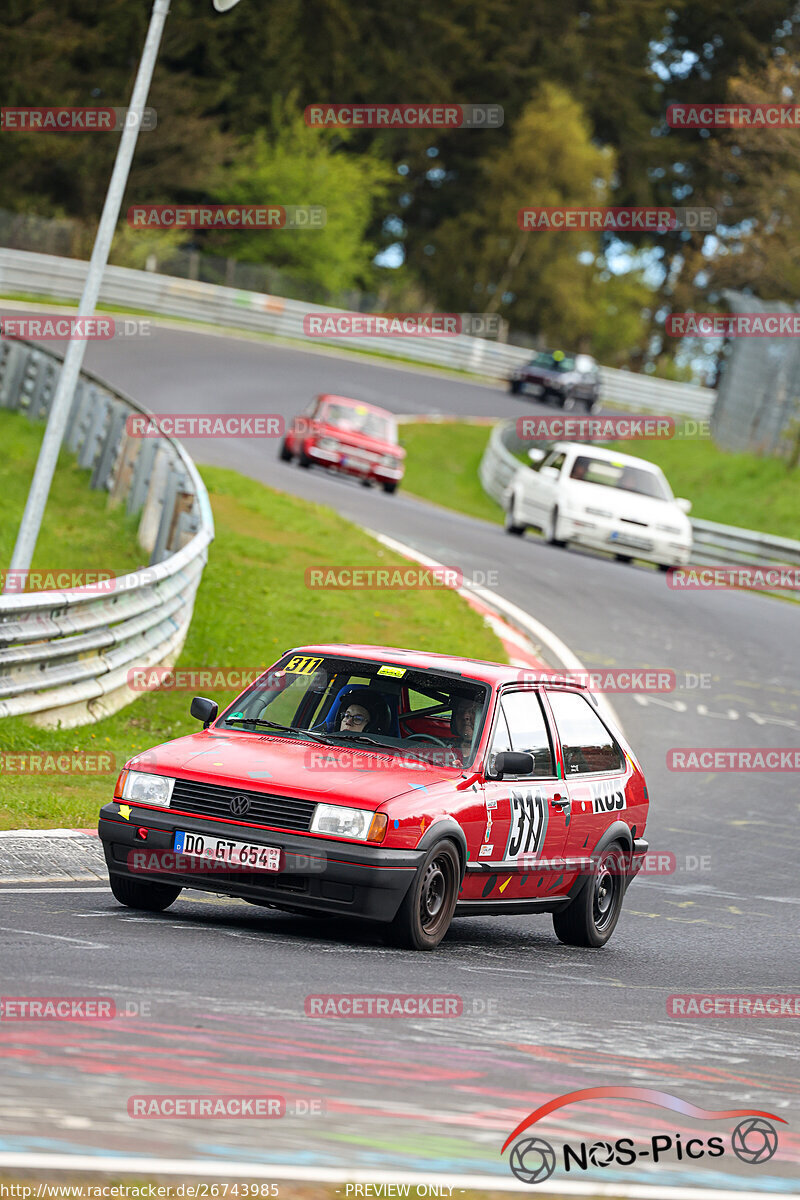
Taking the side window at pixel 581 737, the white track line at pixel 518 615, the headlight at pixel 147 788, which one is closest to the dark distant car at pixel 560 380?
the white track line at pixel 518 615

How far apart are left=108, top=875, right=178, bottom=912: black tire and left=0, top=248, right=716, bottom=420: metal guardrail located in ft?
135

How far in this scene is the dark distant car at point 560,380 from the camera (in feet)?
179

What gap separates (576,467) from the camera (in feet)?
86.8

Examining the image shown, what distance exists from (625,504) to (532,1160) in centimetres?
2145

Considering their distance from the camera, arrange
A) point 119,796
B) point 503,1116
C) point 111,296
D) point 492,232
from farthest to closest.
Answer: point 492,232, point 111,296, point 119,796, point 503,1116

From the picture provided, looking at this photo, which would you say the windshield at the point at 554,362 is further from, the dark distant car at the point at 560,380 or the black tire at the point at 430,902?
the black tire at the point at 430,902

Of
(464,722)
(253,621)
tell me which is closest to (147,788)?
(464,722)

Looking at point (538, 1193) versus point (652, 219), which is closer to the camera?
point (538, 1193)

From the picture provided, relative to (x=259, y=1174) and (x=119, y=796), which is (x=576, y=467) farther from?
(x=259, y=1174)

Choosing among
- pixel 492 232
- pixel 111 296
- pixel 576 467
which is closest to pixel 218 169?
pixel 111 296

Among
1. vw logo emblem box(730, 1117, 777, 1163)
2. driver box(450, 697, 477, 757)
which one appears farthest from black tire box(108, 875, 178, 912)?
vw logo emblem box(730, 1117, 777, 1163)

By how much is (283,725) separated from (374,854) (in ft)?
4.56

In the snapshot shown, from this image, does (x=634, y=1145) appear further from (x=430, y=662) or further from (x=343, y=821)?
(x=430, y=662)

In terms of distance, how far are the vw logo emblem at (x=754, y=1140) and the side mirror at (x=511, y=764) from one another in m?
3.11
